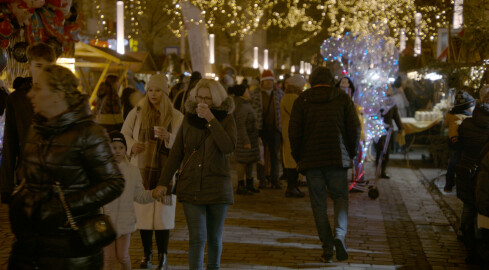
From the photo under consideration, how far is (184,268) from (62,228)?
309cm

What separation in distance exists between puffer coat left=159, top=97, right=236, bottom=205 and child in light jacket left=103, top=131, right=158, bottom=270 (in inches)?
10.2

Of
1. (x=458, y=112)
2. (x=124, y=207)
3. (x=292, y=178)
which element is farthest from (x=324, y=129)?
(x=292, y=178)

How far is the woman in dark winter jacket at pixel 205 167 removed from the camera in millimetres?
5145

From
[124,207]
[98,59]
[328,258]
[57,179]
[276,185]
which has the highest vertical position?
[98,59]

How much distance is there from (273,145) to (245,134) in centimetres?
151

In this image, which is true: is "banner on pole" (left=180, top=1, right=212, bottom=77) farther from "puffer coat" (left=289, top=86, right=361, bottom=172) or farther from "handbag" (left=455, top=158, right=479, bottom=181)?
"handbag" (left=455, top=158, right=479, bottom=181)

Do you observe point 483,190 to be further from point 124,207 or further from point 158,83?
point 158,83

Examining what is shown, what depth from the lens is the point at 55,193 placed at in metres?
3.26

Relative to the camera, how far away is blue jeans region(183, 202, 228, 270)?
5.16m

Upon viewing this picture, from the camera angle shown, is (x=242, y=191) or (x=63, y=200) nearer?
(x=63, y=200)

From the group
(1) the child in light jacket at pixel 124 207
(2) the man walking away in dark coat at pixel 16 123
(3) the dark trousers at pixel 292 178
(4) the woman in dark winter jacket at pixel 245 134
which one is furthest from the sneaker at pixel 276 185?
(2) the man walking away in dark coat at pixel 16 123

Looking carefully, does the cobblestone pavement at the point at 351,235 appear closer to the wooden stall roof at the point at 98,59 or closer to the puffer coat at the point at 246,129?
the puffer coat at the point at 246,129

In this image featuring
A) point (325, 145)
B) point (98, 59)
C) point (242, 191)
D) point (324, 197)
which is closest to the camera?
point (325, 145)

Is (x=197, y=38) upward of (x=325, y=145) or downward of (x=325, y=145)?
upward
